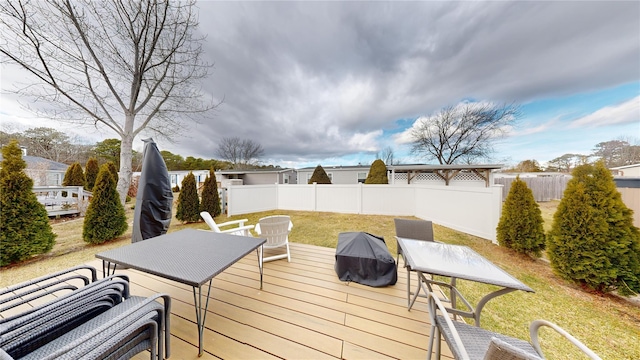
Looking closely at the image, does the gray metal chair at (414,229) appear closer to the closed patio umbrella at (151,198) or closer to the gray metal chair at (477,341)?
the gray metal chair at (477,341)

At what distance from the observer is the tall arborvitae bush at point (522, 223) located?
165 inches

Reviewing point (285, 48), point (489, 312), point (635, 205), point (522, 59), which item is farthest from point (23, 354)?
point (522, 59)

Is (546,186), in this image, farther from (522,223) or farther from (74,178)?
(74,178)

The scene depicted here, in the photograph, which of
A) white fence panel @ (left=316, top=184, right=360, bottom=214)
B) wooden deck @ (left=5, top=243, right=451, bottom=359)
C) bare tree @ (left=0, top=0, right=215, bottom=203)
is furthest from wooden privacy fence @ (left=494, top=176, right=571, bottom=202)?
bare tree @ (left=0, top=0, right=215, bottom=203)

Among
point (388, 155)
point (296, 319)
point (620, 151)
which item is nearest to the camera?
point (296, 319)

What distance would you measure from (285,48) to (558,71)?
32.3 feet

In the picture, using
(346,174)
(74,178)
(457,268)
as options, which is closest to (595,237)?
(457,268)

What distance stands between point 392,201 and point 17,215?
32.3ft

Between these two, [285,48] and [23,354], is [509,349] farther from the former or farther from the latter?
[285,48]

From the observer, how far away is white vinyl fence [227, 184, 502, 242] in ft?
17.4

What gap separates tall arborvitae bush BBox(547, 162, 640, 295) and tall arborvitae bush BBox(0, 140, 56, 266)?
32.7ft

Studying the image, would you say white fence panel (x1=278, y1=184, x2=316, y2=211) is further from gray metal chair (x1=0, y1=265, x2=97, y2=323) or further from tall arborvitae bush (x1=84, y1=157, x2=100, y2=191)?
tall arborvitae bush (x1=84, y1=157, x2=100, y2=191)

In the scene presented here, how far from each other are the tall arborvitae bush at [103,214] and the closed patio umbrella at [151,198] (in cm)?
322

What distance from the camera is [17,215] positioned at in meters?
3.75
